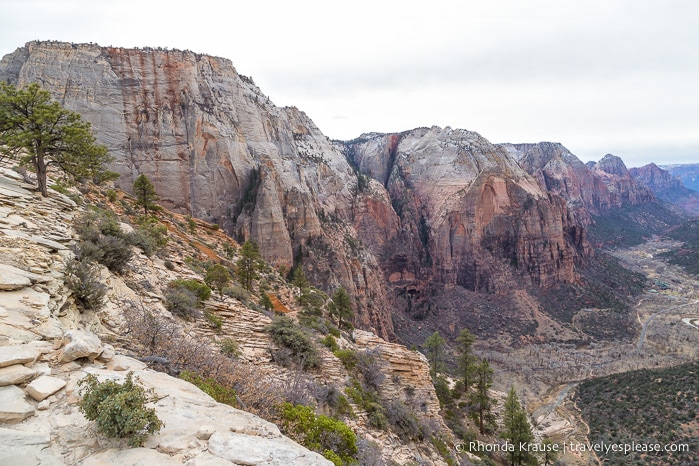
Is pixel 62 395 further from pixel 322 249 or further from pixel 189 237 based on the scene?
pixel 322 249

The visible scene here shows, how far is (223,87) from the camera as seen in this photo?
51.8 metres

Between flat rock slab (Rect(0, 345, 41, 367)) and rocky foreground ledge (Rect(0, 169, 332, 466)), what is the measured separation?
0.04 ft

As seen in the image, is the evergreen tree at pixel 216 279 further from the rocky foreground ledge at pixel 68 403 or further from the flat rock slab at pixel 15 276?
the flat rock slab at pixel 15 276

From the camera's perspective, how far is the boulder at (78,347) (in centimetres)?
583

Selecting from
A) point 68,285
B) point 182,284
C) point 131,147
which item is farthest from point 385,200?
point 68,285

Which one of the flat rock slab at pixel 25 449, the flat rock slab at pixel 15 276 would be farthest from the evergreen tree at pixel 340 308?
the flat rock slab at pixel 25 449

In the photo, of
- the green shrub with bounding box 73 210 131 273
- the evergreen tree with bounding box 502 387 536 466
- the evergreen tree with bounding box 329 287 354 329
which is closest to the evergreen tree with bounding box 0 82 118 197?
the green shrub with bounding box 73 210 131 273

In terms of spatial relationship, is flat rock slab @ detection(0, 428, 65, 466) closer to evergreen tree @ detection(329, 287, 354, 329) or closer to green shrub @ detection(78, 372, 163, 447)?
green shrub @ detection(78, 372, 163, 447)

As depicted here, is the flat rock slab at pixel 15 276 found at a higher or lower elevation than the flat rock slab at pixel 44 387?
higher

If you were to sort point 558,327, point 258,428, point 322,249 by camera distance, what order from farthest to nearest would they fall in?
point 558,327, point 322,249, point 258,428

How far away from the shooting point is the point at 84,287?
8.27 meters

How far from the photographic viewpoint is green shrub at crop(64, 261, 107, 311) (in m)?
8.18

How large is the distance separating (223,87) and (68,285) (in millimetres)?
50442

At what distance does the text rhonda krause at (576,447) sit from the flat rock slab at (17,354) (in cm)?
2313
